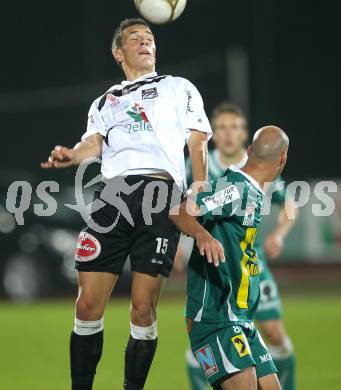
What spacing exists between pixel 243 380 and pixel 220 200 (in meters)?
0.93

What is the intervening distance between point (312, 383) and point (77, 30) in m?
20.7

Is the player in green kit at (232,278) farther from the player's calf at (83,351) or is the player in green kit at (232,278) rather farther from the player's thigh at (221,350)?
the player's calf at (83,351)

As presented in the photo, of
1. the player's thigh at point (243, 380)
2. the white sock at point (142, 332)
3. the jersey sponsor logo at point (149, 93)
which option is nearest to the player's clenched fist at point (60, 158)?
the jersey sponsor logo at point (149, 93)

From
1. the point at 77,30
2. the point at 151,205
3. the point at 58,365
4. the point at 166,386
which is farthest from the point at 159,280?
the point at 77,30

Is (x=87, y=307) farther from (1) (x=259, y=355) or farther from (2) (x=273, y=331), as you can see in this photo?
(2) (x=273, y=331)

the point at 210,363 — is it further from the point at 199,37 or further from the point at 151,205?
the point at 199,37

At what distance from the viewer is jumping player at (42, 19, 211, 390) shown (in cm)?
528

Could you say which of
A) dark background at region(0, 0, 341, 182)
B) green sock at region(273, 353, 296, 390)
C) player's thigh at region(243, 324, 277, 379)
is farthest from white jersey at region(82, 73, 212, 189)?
dark background at region(0, 0, 341, 182)

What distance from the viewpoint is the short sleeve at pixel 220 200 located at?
4.84m

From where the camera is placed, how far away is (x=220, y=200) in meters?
4.85

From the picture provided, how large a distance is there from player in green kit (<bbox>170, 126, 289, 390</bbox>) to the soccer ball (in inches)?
42.1

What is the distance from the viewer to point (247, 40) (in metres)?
28.9

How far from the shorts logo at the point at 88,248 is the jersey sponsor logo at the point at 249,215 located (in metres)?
0.89

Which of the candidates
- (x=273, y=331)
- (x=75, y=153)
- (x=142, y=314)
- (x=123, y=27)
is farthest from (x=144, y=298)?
(x=273, y=331)
